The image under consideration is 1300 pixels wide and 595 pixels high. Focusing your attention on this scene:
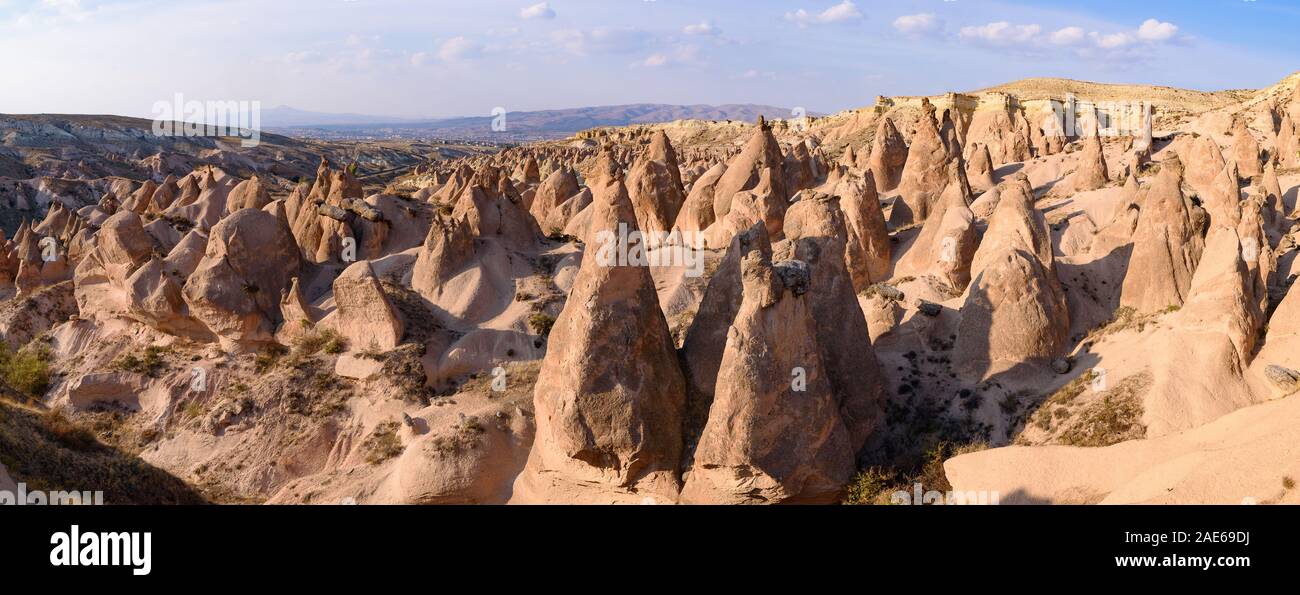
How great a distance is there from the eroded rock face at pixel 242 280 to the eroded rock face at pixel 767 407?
1788 cm

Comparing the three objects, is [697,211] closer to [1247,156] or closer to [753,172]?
[753,172]

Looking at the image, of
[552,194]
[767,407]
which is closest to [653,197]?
[552,194]

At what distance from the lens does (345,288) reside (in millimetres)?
22906

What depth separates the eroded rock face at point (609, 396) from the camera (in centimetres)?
1409

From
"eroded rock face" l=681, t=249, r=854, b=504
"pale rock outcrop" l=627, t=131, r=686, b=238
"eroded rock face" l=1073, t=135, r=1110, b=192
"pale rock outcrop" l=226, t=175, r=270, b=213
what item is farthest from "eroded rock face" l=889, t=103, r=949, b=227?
"pale rock outcrop" l=226, t=175, r=270, b=213

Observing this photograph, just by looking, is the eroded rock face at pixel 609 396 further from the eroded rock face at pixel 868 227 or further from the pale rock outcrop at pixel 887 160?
the pale rock outcrop at pixel 887 160

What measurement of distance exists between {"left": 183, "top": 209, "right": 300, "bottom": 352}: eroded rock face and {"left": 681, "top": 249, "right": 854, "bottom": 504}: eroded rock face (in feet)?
58.7

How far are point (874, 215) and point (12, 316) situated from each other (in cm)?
3221

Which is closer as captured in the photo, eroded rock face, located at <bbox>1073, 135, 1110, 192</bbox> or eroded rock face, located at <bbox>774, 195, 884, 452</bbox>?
eroded rock face, located at <bbox>774, 195, 884, 452</bbox>

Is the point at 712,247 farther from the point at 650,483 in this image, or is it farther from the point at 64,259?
the point at 64,259

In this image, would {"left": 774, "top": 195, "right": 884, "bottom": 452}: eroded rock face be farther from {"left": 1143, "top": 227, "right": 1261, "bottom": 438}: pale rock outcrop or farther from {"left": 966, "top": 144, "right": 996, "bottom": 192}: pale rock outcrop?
{"left": 966, "top": 144, "right": 996, "bottom": 192}: pale rock outcrop

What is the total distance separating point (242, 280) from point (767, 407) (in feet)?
64.6

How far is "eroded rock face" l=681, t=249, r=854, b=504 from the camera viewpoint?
13.0 m
